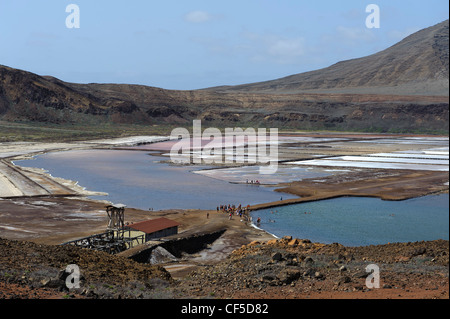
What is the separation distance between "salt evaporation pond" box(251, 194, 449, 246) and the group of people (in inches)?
38.3

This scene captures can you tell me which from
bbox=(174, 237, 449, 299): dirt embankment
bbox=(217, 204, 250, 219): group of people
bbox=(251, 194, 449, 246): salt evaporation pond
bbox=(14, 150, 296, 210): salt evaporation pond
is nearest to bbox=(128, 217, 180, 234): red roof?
bbox=(251, 194, 449, 246): salt evaporation pond

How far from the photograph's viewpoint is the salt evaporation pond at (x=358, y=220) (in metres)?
38.5

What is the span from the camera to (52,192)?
60500 millimetres

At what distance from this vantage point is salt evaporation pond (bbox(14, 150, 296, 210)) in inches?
2242

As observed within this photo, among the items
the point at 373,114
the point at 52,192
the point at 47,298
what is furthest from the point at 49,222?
the point at 373,114

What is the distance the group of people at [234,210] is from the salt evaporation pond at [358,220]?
0.97 m

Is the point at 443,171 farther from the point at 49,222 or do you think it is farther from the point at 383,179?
the point at 49,222

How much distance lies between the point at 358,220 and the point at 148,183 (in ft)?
104

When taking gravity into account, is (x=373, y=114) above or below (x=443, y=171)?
above

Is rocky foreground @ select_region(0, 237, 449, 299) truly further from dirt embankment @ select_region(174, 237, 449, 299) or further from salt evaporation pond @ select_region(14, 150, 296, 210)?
salt evaporation pond @ select_region(14, 150, 296, 210)

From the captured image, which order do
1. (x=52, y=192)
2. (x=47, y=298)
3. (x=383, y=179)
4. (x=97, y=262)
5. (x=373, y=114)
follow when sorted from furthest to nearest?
1. (x=373, y=114)
2. (x=383, y=179)
3. (x=52, y=192)
4. (x=97, y=262)
5. (x=47, y=298)

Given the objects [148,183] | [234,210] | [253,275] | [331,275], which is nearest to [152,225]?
[234,210]

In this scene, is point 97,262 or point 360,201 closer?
point 97,262

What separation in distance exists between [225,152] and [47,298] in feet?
299
